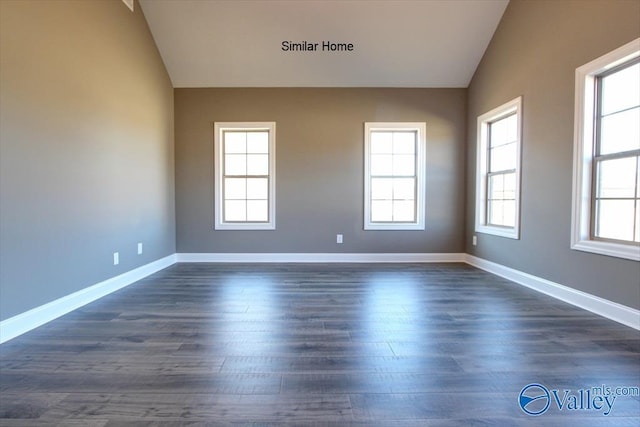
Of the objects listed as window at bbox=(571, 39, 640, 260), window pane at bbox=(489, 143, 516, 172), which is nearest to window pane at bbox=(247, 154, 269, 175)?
window pane at bbox=(489, 143, 516, 172)

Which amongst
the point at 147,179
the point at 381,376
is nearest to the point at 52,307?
the point at 147,179

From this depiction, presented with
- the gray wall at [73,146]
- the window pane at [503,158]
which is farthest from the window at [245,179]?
the window pane at [503,158]

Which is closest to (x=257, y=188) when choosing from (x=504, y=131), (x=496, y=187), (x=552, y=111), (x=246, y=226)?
(x=246, y=226)

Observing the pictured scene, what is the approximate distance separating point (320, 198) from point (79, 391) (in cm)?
383

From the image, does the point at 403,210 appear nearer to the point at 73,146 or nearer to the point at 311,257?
the point at 311,257

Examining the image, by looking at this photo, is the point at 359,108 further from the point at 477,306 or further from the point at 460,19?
the point at 477,306

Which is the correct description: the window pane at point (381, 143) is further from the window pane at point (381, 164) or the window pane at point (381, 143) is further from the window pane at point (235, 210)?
the window pane at point (235, 210)

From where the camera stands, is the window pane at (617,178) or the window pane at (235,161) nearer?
the window pane at (617,178)

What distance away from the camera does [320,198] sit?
5.05 m

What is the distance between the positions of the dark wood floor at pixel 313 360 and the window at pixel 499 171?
4.24 ft

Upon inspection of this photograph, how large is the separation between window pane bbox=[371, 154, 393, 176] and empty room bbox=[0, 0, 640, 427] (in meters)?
0.05

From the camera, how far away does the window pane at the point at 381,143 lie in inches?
200

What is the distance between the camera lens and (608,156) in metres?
2.74

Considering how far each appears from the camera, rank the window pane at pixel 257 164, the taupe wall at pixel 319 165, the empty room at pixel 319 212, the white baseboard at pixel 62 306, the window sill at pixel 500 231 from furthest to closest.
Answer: the window pane at pixel 257 164, the taupe wall at pixel 319 165, the window sill at pixel 500 231, the white baseboard at pixel 62 306, the empty room at pixel 319 212
